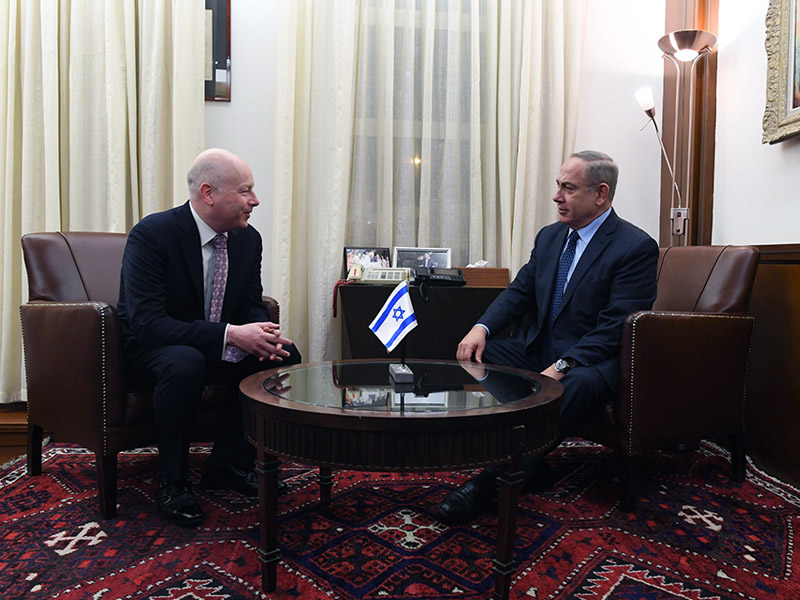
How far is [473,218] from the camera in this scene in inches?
137

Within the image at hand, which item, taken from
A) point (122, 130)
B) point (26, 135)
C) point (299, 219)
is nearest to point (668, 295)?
point (299, 219)

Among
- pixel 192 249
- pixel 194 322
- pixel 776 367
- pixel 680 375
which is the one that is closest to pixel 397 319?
pixel 194 322

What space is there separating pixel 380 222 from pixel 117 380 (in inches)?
72.4

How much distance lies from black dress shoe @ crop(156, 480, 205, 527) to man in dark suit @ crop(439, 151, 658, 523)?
857 mm

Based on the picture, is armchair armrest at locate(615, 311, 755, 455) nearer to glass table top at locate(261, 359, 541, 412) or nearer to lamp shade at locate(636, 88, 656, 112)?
glass table top at locate(261, 359, 541, 412)

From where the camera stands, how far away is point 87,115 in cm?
324

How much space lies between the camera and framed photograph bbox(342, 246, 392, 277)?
3377mm

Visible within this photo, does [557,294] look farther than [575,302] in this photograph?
Yes

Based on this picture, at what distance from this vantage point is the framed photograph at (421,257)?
3391 mm

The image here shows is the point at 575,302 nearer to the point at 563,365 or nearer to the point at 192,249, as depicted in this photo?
the point at 563,365

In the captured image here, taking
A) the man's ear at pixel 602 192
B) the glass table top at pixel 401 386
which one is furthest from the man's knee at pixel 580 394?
the man's ear at pixel 602 192

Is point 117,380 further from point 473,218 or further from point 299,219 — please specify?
point 473,218

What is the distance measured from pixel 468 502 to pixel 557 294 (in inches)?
38.0

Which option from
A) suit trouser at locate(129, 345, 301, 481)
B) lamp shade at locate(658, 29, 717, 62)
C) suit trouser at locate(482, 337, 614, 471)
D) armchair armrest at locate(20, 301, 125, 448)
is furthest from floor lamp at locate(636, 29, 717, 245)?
armchair armrest at locate(20, 301, 125, 448)
